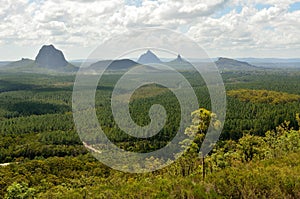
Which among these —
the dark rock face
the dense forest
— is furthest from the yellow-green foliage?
the dark rock face

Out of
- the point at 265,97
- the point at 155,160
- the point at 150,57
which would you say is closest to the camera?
the point at 155,160

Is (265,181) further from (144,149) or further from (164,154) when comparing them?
(144,149)

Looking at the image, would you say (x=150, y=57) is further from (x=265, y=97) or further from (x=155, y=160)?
(x=265, y=97)

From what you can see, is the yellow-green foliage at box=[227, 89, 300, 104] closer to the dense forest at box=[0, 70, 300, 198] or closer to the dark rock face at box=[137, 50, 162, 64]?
the dense forest at box=[0, 70, 300, 198]

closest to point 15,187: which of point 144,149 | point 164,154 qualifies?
point 164,154

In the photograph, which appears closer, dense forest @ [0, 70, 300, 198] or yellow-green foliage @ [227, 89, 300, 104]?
dense forest @ [0, 70, 300, 198]

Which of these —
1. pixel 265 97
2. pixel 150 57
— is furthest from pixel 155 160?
pixel 265 97

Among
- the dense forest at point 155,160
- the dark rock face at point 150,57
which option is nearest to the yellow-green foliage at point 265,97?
the dense forest at point 155,160

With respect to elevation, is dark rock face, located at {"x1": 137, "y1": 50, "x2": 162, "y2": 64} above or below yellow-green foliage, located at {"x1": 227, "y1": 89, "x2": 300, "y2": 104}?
above

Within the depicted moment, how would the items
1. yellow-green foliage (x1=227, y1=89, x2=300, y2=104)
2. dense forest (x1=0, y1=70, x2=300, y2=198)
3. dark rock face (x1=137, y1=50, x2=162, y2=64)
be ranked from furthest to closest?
yellow-green foliage (x1=227, y1=89, x2=300, y2=104)
dark rock face (x1=137, y1=50, x2=162, y2=64)
dense forest (x1=0, y1=70, x2=300, y2=198)
